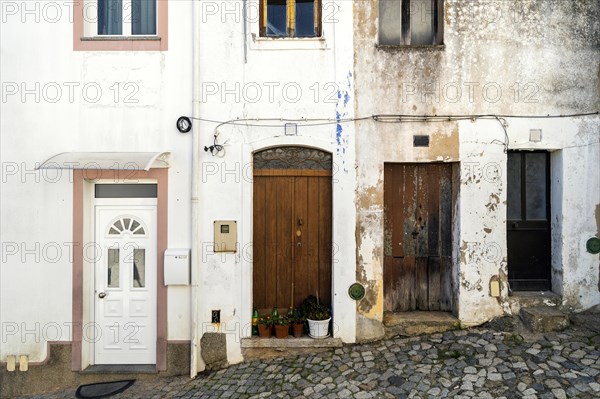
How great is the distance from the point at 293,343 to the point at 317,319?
0.45 metres

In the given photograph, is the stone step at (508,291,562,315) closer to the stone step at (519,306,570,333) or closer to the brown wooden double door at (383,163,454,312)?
the stone step at (519,306,570,333)

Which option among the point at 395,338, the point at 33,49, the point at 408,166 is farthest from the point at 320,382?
the point at 33,49

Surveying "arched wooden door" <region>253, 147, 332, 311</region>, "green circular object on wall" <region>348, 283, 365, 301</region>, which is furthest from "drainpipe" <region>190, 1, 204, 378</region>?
"green circular object on wall" <region>348, 283, 365, 301</region>

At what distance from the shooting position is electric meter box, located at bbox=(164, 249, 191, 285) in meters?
6.00

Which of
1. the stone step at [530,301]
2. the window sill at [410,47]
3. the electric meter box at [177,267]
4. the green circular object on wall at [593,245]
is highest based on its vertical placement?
the window sill at [410,47]

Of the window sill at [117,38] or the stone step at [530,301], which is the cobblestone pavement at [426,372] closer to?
the stone step at [530,301]

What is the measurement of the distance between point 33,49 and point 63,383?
4616 millimetres

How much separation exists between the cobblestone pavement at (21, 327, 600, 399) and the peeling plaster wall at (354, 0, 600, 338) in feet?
2.31

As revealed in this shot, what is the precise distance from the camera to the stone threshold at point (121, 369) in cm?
616

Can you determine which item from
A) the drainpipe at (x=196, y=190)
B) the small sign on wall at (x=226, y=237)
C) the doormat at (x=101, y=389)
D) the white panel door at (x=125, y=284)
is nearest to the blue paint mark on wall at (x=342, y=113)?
the small sign on wall at (x=226, y=237)

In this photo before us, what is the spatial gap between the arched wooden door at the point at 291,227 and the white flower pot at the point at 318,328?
39 cm

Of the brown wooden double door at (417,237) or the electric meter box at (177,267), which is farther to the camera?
the brown wooden double door at (417,237)

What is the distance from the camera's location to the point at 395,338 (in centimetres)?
612

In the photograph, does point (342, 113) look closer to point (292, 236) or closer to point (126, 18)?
point (292, 236)
